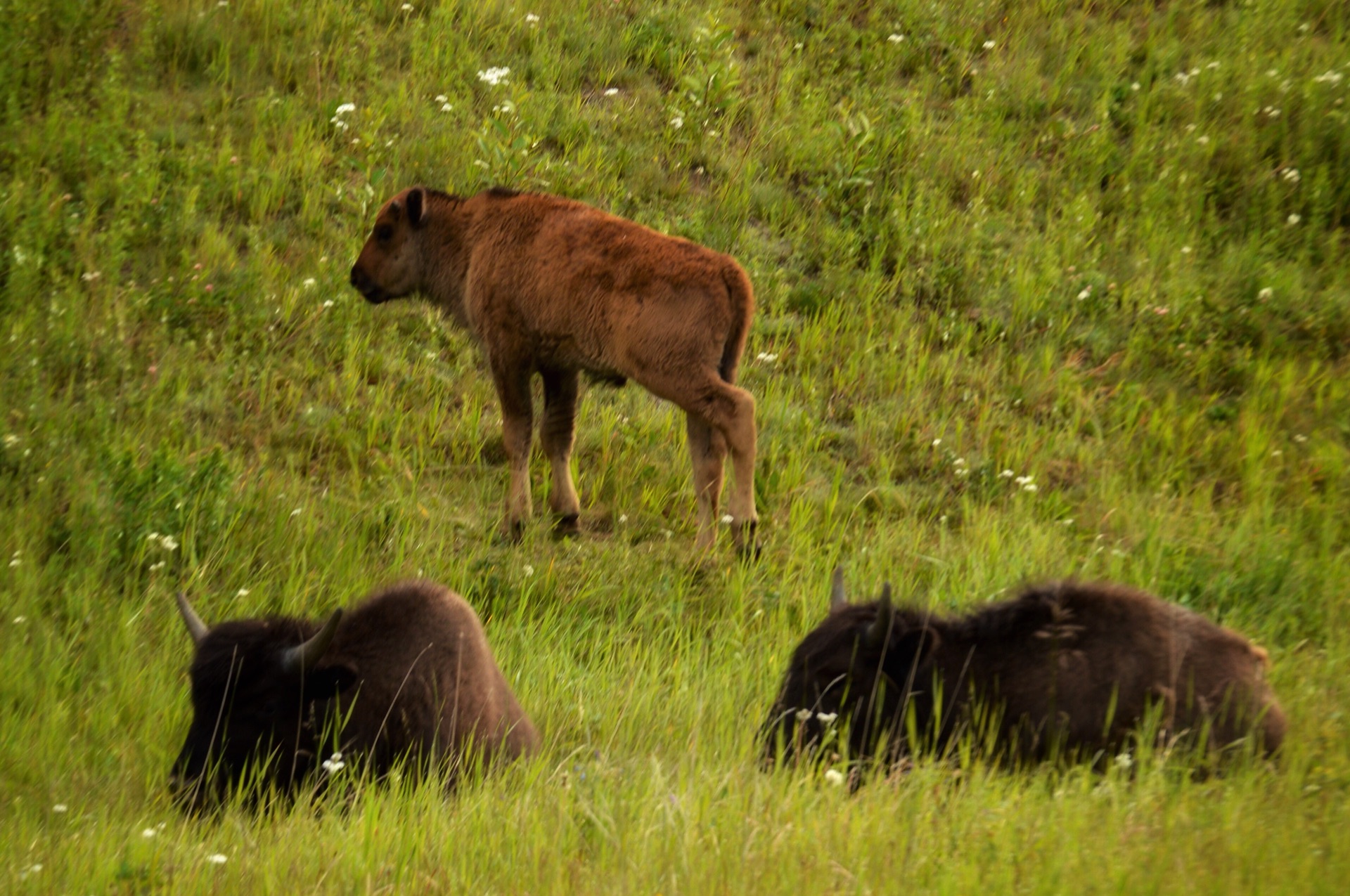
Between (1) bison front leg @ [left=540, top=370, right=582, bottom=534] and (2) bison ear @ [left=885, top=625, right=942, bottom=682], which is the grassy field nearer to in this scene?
(1) bison front leg @ [left=540, top=370, right=582, bottom=534]

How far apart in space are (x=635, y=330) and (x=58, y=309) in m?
3.90

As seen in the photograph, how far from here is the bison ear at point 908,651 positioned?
5.59 m

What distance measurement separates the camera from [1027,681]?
5.40 meters

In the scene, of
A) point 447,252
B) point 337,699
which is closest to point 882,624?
point 337,699

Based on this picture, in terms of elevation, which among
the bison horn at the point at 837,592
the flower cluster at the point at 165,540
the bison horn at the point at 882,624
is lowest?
the flower cluster at the point at 165,540

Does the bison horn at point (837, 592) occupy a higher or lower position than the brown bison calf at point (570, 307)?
lower

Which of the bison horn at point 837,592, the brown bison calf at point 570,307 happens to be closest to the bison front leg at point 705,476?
the brown bison calf at point 570,307

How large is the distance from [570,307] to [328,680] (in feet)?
10.7

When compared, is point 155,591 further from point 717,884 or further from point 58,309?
point 717,884

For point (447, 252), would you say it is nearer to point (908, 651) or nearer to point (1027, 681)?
point (908, 651)

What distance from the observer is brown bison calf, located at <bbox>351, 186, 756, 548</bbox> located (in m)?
7.95

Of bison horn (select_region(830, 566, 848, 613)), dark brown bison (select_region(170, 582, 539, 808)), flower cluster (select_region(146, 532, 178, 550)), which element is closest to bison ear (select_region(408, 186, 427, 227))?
flower cluster (select_region(146, 532, 178, 550))

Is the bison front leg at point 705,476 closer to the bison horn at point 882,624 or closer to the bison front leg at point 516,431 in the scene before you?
the bison front leg at point 516,431

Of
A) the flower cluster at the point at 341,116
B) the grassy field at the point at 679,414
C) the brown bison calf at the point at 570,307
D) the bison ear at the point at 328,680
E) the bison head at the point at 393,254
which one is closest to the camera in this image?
the grassy field at the point at 679,414
